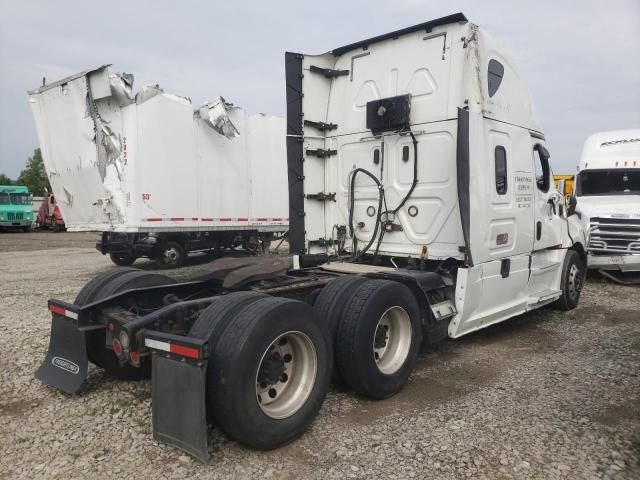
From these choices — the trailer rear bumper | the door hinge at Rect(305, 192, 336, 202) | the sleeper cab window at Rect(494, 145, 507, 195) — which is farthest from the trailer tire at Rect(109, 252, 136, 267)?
the sleeper cab window at Rect(494, 145, 507, 195)

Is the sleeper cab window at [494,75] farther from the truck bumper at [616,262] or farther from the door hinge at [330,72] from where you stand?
the truck bumper at [616,262]

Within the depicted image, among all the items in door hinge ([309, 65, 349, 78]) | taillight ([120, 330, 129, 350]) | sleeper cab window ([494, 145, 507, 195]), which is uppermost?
door hinge ([309, 65, 349, 78])

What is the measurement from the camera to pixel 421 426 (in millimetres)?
3592

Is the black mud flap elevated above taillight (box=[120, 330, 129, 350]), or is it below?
below

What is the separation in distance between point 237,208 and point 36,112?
466cm

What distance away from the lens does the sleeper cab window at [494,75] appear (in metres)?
5.21

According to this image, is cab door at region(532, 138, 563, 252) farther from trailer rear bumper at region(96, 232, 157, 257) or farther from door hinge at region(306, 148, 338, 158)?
trailer rear bumper at region(96, 232, 157, 257)

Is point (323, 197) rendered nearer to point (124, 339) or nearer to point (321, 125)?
point (321, 125)

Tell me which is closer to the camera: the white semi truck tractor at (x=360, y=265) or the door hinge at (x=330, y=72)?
the white semi truck tractor at (x=360, y=265)

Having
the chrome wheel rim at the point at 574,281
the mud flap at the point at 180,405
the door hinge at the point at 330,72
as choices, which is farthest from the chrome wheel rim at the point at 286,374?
the chrome wheel rim at the point at 574,281

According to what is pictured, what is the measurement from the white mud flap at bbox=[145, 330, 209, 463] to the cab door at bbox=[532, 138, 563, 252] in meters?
4.70

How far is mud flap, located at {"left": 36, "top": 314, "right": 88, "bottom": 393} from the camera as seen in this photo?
12.7 ft

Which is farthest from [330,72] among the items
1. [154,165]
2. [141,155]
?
[154,165]

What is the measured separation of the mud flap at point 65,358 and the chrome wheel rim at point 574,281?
21.0ft
